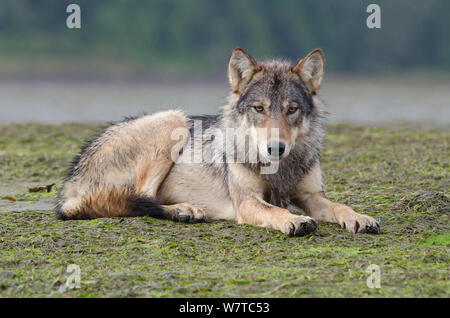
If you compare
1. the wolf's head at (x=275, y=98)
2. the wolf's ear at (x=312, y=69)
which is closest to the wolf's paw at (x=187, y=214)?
the wolf's head at (x=275, y=98)

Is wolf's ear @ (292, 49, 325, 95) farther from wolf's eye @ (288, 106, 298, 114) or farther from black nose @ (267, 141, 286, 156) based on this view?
black nose @ (267, 141, 286, 156)

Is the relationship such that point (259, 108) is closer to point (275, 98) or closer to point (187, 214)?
point (275, 98)

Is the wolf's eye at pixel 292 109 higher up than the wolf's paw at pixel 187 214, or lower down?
higher up

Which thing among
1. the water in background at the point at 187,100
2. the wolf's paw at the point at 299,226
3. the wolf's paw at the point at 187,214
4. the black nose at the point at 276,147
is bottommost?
the water in background at the point at 187,100

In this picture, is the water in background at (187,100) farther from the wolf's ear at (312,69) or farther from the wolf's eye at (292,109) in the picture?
the wolf's eye at (292,109)

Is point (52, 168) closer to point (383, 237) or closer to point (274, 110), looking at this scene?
point (274, 110)

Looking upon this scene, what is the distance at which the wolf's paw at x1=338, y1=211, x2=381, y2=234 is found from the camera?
6.48m

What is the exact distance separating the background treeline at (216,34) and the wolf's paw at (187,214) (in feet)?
102

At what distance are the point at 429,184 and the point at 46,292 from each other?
5.34 m

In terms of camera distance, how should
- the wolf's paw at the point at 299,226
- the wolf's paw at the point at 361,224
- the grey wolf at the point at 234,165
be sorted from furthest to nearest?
the grey wolf at the point at 234,165, the wolf's paw at the point at 361,224, the wolf's paw at the point at 299,226

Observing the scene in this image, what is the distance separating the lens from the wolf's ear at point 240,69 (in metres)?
7.02

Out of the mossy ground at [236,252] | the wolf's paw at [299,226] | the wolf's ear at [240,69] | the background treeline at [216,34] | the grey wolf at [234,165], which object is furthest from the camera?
the background treeline at [216,34]

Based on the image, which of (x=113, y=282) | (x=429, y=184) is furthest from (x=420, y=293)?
(x=429, y=184)

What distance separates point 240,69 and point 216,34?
35730 mm
